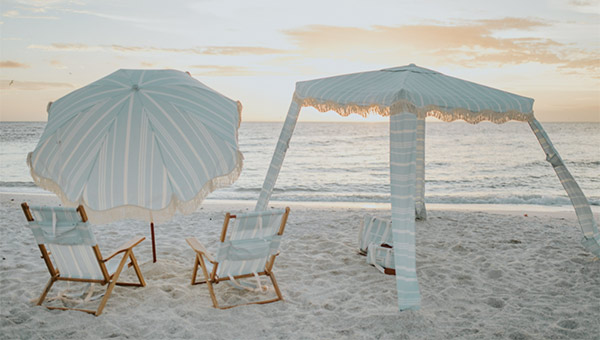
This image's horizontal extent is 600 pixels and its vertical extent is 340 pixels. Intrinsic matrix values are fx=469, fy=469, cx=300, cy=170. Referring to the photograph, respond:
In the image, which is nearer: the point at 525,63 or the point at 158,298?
the point at 158,298

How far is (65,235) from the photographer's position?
392 cm

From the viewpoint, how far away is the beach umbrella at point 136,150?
4.10m

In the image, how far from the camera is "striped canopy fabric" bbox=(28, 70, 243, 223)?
4102 mm

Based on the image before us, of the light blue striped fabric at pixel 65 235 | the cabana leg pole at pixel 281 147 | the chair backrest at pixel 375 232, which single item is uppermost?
the cabana leg pole at pixel 281 147

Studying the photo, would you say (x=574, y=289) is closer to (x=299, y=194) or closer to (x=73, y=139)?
(x=73, y=139)

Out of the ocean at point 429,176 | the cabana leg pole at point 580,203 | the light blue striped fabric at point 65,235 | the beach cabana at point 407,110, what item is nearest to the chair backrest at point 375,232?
the beach cabana at point 407,110

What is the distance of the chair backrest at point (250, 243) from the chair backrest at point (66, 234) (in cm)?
109

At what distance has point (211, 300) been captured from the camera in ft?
14.6

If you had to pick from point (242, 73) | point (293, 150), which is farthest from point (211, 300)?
point (293, 150)

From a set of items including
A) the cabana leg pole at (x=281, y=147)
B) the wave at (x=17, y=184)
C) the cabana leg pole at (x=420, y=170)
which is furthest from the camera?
the wave at (x=17, y=184)

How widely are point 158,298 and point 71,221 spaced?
43.8 inches

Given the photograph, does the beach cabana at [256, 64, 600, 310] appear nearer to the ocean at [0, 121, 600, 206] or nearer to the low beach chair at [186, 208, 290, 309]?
the low beach chair at [186, 208, 290, 309]

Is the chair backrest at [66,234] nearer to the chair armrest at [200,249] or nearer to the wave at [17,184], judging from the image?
the chair armrest at [200,249]

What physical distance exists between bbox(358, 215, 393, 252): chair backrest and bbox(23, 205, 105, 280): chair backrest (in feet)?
10.5
